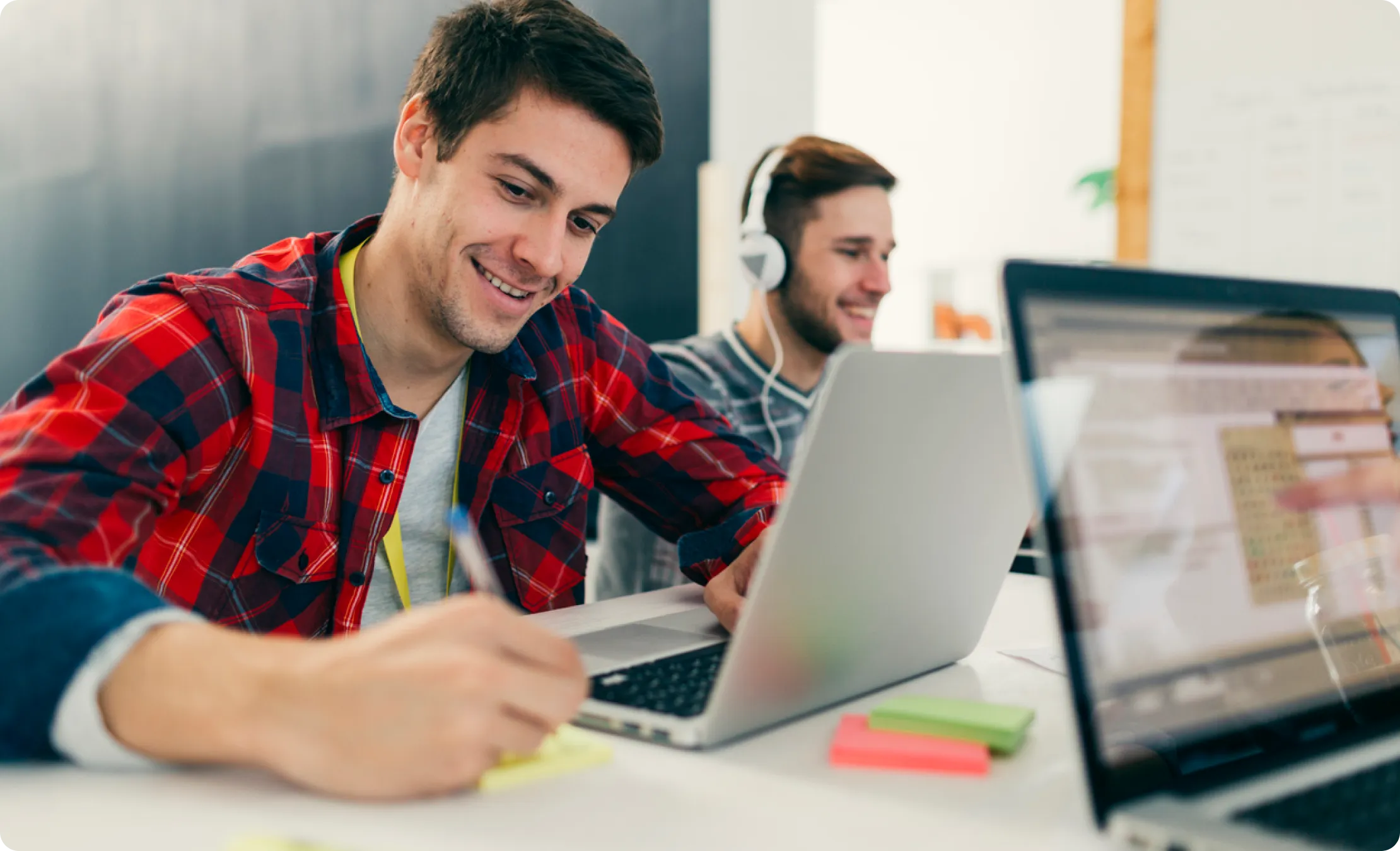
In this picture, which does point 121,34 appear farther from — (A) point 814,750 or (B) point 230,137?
(A) point 814,750

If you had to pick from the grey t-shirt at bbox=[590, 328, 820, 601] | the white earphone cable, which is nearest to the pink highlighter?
the grey t-shirt at bbox=[590, 328, 820, 601]

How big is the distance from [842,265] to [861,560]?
58.1 inches

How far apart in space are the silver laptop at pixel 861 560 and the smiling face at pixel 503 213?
0.47 meters

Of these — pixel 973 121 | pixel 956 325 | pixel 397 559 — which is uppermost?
pixel 973 121

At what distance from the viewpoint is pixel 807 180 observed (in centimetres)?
203

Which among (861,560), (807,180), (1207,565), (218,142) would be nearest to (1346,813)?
(1207,565)

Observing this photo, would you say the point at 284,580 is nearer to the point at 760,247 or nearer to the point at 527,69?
the point at 527,69

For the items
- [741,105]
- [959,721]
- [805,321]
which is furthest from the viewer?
[741,105]

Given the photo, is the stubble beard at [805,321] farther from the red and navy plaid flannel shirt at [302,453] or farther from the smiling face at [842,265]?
the red and navy plaid flannel shirt at [302,453]

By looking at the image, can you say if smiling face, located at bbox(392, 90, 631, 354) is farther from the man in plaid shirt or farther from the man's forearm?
Answer: the man's forearm

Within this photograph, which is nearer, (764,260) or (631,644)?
(631,644)

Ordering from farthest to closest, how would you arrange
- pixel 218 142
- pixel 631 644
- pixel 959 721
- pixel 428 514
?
pixel 218 142 < pixel 428 514 < pixel 631 644 < pixel 959 721

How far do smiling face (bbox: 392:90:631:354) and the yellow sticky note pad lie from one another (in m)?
0.62

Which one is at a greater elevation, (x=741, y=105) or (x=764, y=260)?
(x=741, y=105)
